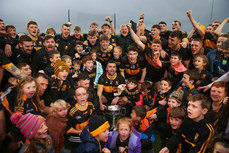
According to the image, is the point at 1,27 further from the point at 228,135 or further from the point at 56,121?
the point at 228,135

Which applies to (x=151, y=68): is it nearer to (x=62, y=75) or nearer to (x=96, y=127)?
(x=62, y=75)

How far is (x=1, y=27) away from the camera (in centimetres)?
541

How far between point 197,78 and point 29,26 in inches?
218

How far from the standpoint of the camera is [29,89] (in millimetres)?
2600

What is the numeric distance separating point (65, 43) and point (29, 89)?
380 cm

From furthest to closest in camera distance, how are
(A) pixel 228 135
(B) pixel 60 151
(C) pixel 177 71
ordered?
(C) pixel 177 71, (B) pixel 60 151, (A) pixel 228 135

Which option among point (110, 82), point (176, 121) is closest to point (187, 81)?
point (176, 121)

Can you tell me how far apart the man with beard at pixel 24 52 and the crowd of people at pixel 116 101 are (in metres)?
0.02

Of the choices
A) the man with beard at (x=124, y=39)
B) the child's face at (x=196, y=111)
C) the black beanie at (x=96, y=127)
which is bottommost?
the black beanie at (x=96, y=127)

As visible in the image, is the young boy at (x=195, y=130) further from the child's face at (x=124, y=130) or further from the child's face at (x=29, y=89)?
the child's face at (x=29, y=89)

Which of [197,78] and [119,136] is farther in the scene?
[197,78]

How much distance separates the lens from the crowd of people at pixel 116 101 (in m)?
2.21

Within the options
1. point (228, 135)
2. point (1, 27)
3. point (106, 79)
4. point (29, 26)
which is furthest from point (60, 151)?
point (1, 27)

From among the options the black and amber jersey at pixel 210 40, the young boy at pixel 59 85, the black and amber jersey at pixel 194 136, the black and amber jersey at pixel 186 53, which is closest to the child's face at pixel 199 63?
the black and amber jersey at pixel 186 53
